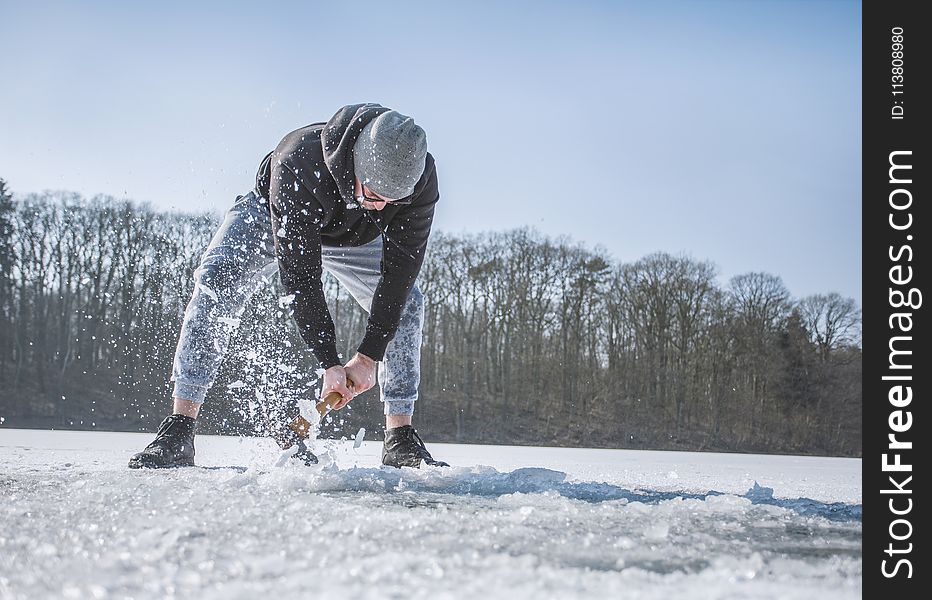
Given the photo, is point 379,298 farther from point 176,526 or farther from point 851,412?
point 851,412

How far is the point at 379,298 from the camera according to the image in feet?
8.21

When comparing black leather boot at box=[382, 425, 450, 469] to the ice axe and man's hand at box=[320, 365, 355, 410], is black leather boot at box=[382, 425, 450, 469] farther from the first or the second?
man's hand at box=[320, 365, 355, 410]

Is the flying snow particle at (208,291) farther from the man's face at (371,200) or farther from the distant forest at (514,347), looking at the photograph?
the distant forest at (514,347)

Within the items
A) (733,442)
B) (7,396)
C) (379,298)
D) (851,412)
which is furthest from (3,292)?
(851,412)

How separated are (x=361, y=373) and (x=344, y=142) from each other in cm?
73

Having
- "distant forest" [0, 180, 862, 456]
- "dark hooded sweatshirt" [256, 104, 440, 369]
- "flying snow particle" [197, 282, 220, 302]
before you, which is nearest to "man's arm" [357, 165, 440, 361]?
"dark hooded sweatshirt" [256, 104, 440, 369]

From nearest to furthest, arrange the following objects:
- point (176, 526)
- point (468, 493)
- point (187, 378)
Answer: point (176, 526), point (468, 493), point (187, 378)

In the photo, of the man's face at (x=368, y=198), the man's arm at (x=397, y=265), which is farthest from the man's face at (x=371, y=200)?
the man's arm at (x=397, y=265)

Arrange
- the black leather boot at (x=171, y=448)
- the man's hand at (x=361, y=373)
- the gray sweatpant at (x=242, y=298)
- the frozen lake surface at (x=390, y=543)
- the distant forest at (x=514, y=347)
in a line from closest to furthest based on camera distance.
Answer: the frozen lake surface at (x=390, y=543)
the black leather boot at (x=171, y=448)
the man's hand at (x=361, y=373)
the gray sweatpant at (x=242, y=298)
the distant forest at (x=514, y=347)

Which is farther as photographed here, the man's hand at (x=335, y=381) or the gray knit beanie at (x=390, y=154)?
the man's hand at (x=335, y=381)

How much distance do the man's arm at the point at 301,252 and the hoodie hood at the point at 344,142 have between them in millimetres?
130

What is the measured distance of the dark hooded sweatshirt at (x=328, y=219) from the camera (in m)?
2.25
